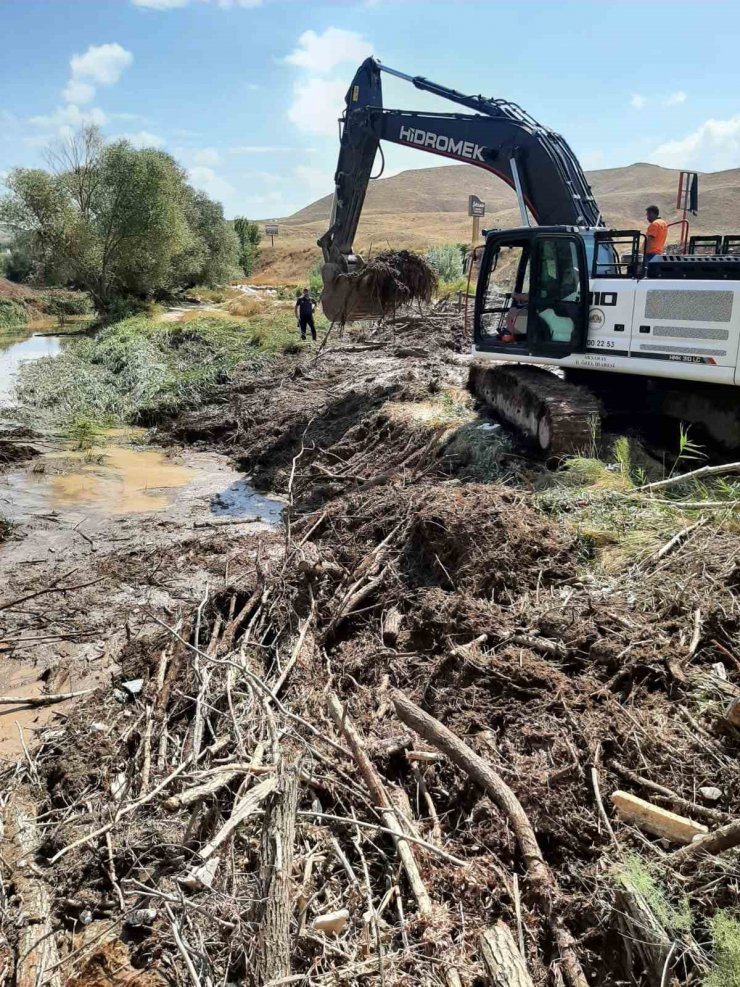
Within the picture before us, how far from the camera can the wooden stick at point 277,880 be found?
2926mm

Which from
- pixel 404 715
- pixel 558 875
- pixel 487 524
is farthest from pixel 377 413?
pixel 558 875

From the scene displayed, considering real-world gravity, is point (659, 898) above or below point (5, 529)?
above

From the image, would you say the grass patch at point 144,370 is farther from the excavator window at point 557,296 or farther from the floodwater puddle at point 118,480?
the excavator window at point 557,296

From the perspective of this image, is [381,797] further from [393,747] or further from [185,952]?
[185,952]

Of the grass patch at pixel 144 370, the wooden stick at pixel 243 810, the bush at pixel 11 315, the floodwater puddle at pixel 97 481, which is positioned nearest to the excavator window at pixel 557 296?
the floodwater puddle at pixel 97 481

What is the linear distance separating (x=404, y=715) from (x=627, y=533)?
100 inches

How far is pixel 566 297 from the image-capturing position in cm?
872

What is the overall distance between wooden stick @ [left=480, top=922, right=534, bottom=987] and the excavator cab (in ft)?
22.4

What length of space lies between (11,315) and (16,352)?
13946mm

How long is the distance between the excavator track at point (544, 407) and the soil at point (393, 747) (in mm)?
657

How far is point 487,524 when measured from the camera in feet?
19.7

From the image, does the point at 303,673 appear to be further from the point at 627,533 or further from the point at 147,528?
the point at 147,528

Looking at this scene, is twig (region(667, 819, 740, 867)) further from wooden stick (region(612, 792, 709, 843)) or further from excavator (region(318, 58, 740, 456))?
excavator (region(318, 58, 740, 456))

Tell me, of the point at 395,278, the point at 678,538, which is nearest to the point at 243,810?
the point at 678,538
